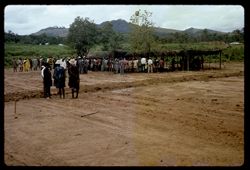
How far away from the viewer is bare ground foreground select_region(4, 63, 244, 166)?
661cm

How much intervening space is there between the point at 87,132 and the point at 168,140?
2.07 meters

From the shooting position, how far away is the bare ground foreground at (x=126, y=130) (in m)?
6.61

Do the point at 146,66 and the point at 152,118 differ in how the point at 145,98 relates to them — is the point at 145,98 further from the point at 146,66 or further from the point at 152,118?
the point at 146,66

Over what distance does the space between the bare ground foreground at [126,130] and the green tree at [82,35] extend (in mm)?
33252

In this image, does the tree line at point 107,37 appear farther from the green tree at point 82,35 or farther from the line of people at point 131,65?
the line of people at point 131,65

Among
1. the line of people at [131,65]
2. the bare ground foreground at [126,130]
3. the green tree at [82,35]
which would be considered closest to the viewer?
the bare ground foreground at [126,130]

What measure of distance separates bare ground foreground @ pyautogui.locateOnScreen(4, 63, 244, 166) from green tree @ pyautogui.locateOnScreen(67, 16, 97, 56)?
33252 millimetres

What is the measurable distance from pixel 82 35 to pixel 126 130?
1597 inches

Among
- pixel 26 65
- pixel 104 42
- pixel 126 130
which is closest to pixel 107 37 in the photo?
pixel 104 42

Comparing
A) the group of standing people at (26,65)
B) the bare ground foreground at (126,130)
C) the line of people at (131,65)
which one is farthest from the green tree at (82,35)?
the bare ground foreground at (126,130)

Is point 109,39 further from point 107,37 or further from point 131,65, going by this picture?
point 131,65

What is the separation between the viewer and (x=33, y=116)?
10891 mm

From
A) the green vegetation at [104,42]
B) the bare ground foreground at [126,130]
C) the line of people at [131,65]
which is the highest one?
the green vegetation at [104,42]
